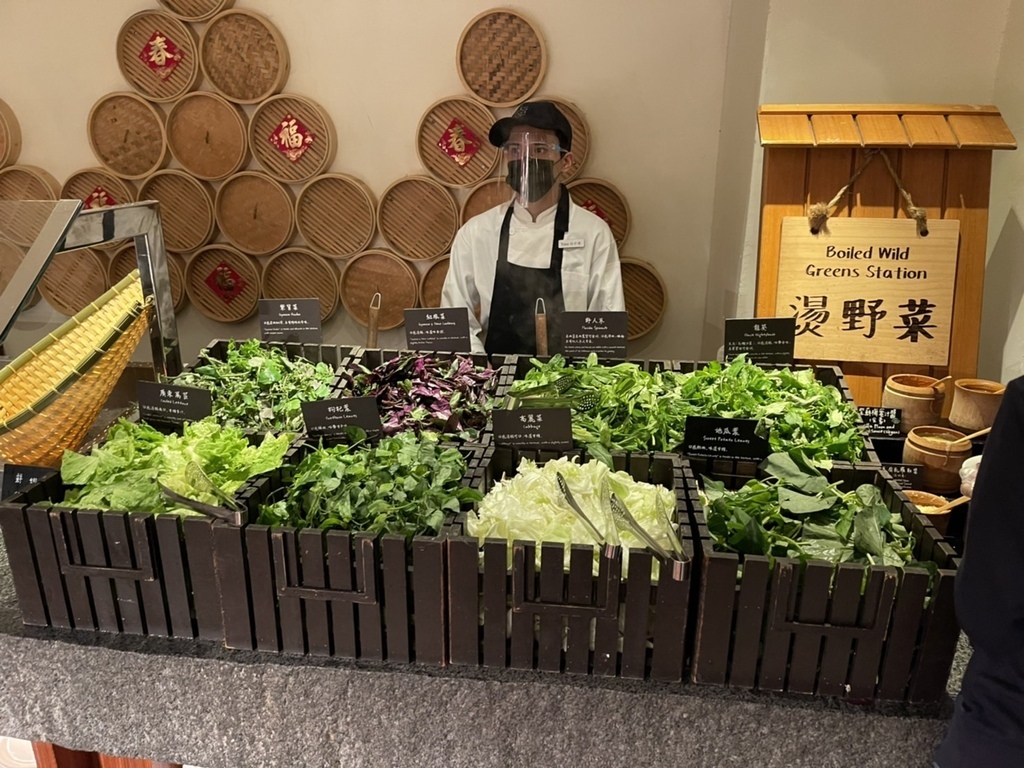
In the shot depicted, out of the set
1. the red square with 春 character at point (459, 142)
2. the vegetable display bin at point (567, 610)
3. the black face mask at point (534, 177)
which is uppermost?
the red square with 春 character at point (459, 142)

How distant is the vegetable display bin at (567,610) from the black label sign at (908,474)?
2.58 feet

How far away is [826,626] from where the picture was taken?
122 cm

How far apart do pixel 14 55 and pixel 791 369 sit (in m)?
Result: 4.50

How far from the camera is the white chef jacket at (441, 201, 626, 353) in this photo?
3.36 meters

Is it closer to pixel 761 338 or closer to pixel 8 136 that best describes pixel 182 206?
pixel 8 136

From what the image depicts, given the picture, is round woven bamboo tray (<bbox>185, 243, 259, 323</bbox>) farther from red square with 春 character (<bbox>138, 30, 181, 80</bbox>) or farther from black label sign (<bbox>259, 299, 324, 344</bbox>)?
black label sign (<bbox>259, 299, 324, 344</bbox>)

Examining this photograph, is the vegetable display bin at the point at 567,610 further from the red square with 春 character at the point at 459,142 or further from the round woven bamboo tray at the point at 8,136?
the round woven bamboo tray at the point at 8,136

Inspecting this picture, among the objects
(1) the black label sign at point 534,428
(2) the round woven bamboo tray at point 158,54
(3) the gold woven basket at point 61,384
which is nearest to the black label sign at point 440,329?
(1) the black label sign at point 534,428

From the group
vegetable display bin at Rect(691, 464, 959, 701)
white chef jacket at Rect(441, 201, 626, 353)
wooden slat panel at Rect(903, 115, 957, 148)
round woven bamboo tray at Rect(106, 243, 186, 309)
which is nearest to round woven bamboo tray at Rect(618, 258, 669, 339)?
white chef jacket at Rect(441, 201, 626, 353)

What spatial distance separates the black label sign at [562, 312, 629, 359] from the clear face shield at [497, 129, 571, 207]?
3.80ft

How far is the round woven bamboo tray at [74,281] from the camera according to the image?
4.14 meters

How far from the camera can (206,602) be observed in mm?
1397

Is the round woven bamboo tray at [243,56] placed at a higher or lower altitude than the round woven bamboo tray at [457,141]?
higher

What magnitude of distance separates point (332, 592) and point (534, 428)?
1.94ft
